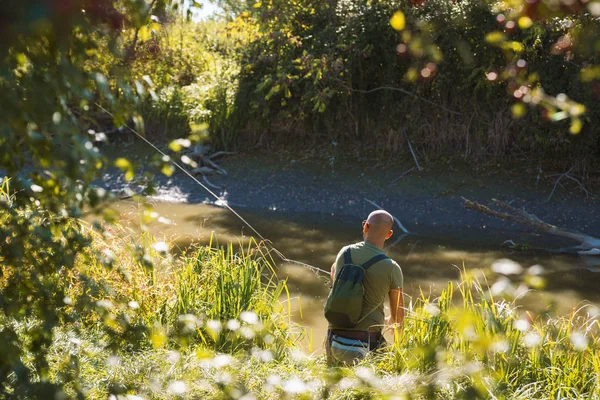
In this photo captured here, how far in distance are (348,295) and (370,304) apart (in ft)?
0.74

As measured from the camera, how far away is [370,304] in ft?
16.1

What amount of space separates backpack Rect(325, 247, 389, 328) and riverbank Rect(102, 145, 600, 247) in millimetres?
6269

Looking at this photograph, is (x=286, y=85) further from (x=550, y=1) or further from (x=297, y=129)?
(x=550, y=1)

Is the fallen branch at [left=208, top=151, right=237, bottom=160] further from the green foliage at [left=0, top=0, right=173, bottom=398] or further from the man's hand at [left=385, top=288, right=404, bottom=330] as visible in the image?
the green foliage at [left=0, top=0, right=173, bottom=398]

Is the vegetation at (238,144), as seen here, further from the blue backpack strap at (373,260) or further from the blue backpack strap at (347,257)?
the blue backpack strap at (347,257)

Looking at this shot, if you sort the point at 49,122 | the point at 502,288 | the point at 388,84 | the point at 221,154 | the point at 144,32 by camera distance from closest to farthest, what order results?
the point at 49,122
the point at 502,288
the point at 144,32
the point at 388,84
the point at 221,154

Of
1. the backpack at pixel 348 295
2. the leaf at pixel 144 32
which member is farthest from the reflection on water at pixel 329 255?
the leaf at pixel 144 32

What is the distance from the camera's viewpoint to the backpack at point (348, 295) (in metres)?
4.79

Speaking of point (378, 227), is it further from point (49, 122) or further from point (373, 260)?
point (49, 122)

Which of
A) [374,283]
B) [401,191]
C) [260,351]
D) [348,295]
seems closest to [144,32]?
[260,351]

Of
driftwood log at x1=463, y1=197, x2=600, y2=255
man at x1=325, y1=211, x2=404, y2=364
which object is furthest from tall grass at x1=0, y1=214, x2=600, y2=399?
driftwood log at x1=463, y1=197, x2=600, y2=255

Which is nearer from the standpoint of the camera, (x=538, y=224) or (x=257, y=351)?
(x=257, y=351)

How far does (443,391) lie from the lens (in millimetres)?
3959

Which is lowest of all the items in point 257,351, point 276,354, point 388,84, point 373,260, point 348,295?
point 276,354
